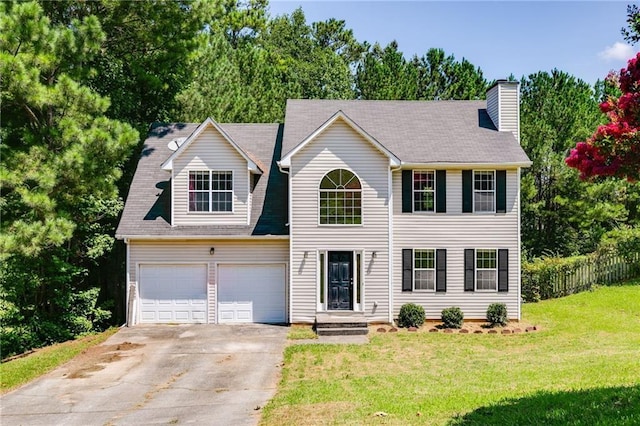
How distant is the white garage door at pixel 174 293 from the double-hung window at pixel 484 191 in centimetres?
976

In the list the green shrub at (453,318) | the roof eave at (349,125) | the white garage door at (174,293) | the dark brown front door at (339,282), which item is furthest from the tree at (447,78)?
the white garage door at (174,293)

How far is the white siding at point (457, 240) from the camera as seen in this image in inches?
722

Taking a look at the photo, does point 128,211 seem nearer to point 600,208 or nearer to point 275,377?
point 275,377

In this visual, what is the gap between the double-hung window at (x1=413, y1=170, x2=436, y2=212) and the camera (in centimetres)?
1864

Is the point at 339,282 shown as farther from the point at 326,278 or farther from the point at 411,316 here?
the point at 411,316

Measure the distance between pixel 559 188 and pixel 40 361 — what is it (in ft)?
78.2

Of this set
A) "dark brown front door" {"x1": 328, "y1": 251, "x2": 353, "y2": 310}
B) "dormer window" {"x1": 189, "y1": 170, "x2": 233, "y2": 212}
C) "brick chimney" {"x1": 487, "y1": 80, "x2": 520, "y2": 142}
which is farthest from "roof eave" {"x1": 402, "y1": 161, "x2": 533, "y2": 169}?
"dormer window" {"x1": 189, "y1": 170, "x2": 233, "y2": 212}

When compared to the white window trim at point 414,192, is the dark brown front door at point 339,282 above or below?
below

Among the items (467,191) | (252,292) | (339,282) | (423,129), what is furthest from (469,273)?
(252,292)

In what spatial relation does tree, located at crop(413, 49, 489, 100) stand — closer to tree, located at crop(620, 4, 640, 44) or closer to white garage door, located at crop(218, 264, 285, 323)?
white garage door, located at crop(218, 264, 285, 323)

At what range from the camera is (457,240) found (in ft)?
60.5

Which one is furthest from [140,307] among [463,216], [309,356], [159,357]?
[463,216]

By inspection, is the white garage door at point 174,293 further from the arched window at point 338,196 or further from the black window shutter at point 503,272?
the black window shutter at point 503,272

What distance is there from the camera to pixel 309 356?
14.0 metres
